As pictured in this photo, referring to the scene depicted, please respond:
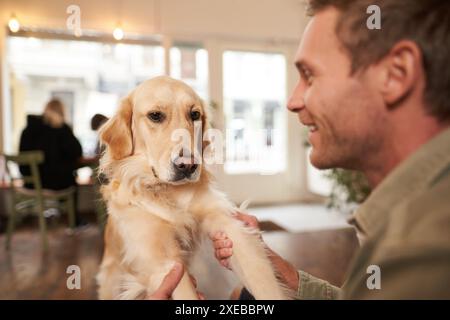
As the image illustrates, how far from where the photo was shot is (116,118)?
2.12 ft

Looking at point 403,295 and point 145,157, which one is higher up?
point 145,157

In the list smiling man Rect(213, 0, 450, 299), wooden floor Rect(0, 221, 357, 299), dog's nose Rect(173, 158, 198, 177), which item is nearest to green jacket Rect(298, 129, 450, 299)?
smiling man Rect(213, 0, 450, 299)

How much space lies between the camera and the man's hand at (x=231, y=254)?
63cm

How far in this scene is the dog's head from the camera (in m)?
0.62

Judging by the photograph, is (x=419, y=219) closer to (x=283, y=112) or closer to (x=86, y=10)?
(x=283, y=112)

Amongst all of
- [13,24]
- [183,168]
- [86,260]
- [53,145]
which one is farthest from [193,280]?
[53,145]

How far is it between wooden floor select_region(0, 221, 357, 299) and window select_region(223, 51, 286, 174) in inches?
9.2

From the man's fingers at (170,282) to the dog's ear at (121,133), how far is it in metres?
0.21

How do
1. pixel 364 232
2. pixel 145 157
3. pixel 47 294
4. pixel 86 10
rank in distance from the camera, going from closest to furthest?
pixel 364 232 → pixel 145 157 → pixel 86 10 → pixel 47 294

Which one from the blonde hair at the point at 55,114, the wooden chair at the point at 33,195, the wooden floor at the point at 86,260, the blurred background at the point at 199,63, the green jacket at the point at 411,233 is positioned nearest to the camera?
the green jacket at the point at 411,233

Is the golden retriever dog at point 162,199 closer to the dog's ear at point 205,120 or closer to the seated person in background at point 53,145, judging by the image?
the dog's ear at point 205,120

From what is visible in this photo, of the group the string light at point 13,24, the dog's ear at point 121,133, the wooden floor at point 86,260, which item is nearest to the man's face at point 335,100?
the dog's ear at point 121,133
